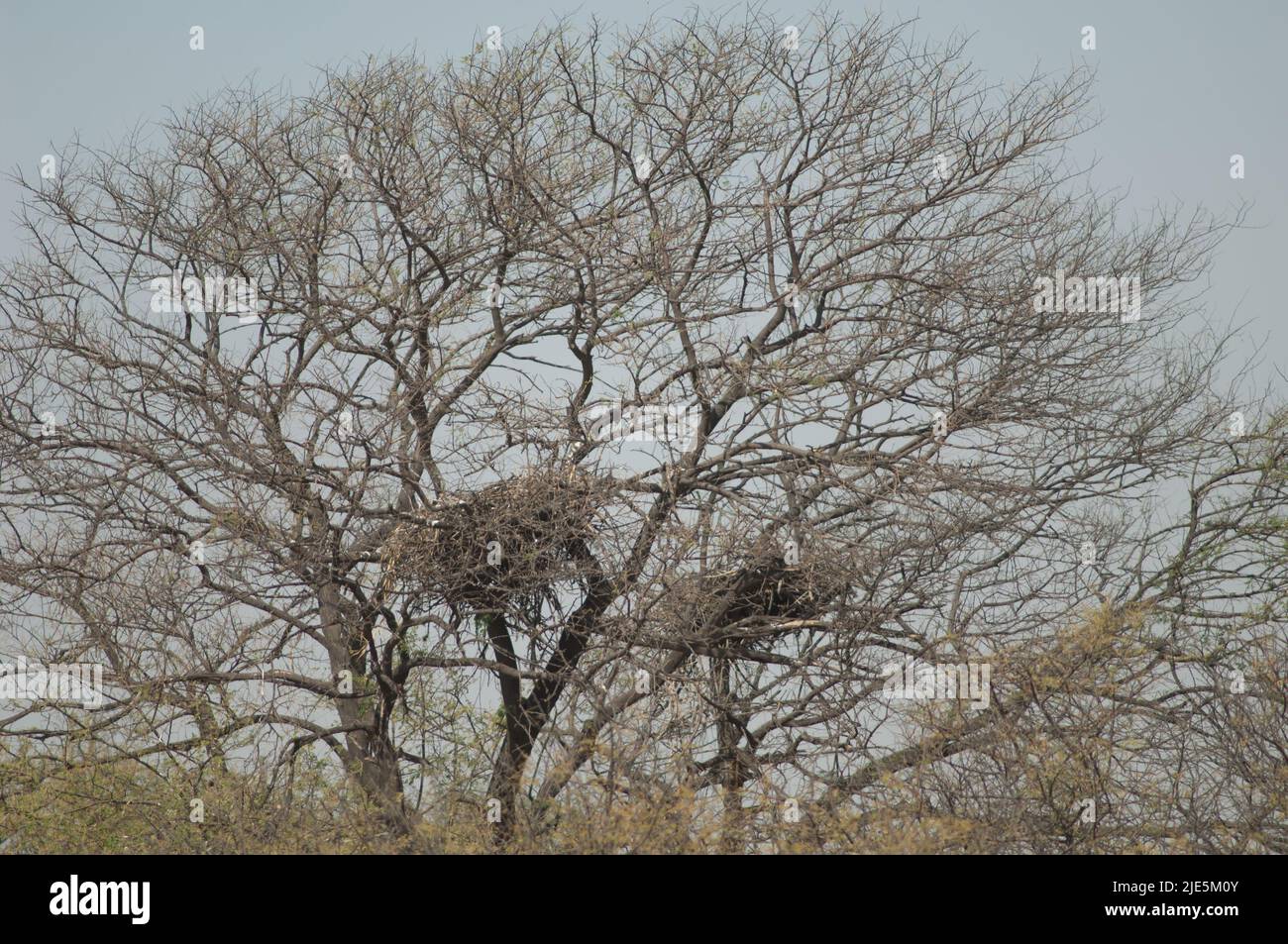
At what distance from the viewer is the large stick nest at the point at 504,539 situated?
385 inches

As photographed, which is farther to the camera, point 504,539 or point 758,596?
point 758,596

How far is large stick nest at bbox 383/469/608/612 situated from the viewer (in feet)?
32.1

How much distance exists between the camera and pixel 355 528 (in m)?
10.2

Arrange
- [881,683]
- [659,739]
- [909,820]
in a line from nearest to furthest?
[909,820] → [659,739] → [881,683]

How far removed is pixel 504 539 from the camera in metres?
9.94

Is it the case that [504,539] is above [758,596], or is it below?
above

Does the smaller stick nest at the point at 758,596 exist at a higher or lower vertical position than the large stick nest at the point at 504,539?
lower

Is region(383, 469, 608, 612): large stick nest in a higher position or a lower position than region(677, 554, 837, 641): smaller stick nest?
higher

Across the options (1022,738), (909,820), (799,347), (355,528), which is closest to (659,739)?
(909,820)
